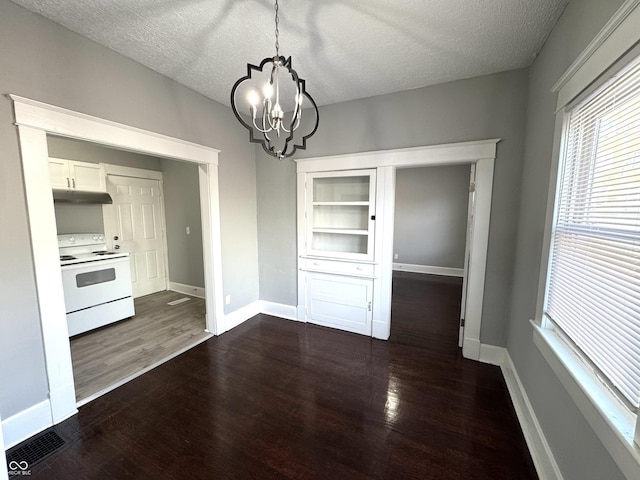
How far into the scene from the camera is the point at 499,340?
2598 millimetres

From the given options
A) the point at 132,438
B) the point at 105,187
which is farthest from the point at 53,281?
the point at 105,187

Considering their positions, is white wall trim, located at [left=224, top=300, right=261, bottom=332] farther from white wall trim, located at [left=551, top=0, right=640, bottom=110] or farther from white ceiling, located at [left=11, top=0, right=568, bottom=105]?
white wall trim, located at [left=551, top=0, right=640, bottom=110]

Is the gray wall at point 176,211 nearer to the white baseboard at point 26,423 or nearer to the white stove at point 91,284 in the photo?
the white stove at point 91,284

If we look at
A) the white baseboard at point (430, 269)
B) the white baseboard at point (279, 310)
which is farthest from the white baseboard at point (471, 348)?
the white baseboard at point (430, 269)

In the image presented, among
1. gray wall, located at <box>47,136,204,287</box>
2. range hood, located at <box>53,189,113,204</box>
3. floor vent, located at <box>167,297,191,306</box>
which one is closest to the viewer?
range hood, located at <box>53,189,113,204</box>

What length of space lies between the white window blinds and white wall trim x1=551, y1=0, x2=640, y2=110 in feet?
0.26

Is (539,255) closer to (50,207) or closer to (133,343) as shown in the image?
(50,207)

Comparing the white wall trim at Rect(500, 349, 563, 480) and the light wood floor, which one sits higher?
the white wall trim at Rect(500, 349, 563, 480)

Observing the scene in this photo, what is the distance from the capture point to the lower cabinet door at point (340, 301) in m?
3.19

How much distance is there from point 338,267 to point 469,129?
2079 mm

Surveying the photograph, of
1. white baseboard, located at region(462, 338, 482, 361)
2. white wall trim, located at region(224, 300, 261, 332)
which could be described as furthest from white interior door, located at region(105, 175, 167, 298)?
white baseboard, located at region(462, 338, 482, 361)

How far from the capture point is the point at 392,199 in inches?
116

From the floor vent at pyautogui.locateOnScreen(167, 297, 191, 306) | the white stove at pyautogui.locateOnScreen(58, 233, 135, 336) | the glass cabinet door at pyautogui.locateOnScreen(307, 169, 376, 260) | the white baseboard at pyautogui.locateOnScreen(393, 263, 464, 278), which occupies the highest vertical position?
the glass cabinet door at pyautogui.locateOnScreen(307, 169, 376, 260)

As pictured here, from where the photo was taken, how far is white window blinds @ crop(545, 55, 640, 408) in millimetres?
995
